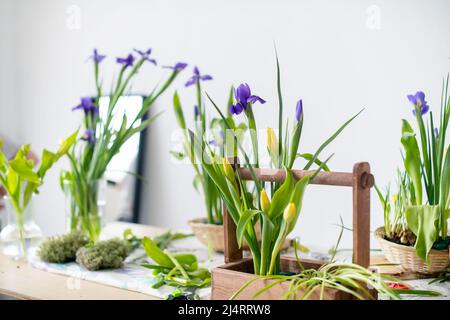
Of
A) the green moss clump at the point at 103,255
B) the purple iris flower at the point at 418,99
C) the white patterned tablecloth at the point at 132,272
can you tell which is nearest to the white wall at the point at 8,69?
the white patterned tablecloth at the point at 132,272

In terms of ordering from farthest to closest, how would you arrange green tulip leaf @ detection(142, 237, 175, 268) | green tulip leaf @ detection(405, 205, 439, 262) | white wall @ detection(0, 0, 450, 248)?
1. white wall @ detection(0, 0, 450, 248)
2. green tulip leaf @ detection(142, 237, 175, 268)
3. green tulip leaf @ detection(405, 205, 439, 262)

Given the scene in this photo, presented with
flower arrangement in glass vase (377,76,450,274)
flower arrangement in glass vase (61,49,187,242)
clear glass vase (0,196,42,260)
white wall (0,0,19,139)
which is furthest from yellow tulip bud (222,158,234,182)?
white wall (0,0,19,139)

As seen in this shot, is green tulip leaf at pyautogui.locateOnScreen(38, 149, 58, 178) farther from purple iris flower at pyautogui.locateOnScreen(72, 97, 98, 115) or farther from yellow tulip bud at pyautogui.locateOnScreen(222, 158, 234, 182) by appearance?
yellow tulip bud at pyautogui.locateOnScreen(222, 158, 234, 182)

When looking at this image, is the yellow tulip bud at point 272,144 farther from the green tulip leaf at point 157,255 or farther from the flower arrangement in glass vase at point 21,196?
the flower arrangement in glass vase at point 21,196

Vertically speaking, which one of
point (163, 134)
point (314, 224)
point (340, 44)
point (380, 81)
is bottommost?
point (314, 224)

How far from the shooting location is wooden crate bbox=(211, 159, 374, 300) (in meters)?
0.84

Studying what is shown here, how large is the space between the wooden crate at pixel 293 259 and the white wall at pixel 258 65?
0.49m

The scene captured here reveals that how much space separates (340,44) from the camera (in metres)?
1.86

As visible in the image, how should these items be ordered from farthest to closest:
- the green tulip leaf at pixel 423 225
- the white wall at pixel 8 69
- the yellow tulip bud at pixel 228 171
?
1. the white wall at pixel 8 69
2. the green tulip leaf at pixel 423 225
3. the yellow tulip bud at pixel 228 171

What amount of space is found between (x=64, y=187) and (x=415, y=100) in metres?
0.96

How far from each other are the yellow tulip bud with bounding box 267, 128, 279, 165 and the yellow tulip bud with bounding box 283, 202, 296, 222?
0.52ft

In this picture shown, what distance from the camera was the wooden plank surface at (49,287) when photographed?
112cm
